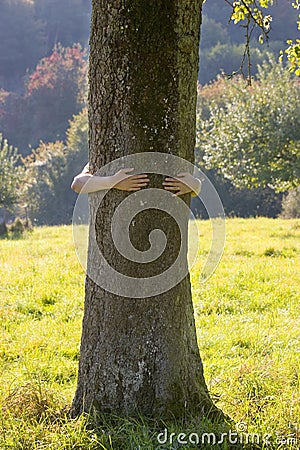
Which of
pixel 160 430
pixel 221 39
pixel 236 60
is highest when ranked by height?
pixel 221 39

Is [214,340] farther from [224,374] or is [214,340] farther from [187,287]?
[187,287]

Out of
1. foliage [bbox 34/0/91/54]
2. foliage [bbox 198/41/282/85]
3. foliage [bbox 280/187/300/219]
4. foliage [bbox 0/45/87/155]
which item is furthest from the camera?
foliage [bbox 34/0/91/54]

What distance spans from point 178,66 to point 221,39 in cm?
7157

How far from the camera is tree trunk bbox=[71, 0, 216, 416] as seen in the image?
2.93 meters

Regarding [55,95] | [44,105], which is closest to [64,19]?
[55,95]

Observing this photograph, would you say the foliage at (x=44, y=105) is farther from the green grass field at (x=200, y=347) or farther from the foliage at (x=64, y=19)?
the green grass field at (x=200, y=347)

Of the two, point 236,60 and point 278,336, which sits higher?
point 236,60

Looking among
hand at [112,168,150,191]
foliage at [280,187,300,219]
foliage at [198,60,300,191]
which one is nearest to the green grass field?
hand at [112,168,150,191]

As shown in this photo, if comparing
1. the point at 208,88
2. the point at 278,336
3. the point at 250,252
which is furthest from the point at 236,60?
the point at 278,336

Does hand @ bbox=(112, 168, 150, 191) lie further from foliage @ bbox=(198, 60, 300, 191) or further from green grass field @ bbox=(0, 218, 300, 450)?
foliage @ bbox=(198, 60, 300, 191)

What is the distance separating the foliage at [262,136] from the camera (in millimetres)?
19484

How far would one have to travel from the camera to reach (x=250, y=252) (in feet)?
34.7

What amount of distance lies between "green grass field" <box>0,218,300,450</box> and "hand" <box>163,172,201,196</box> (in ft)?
4.56

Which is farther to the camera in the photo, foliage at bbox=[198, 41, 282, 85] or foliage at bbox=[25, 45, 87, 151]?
foliage at bbox=[25, 45, 87, 151]
